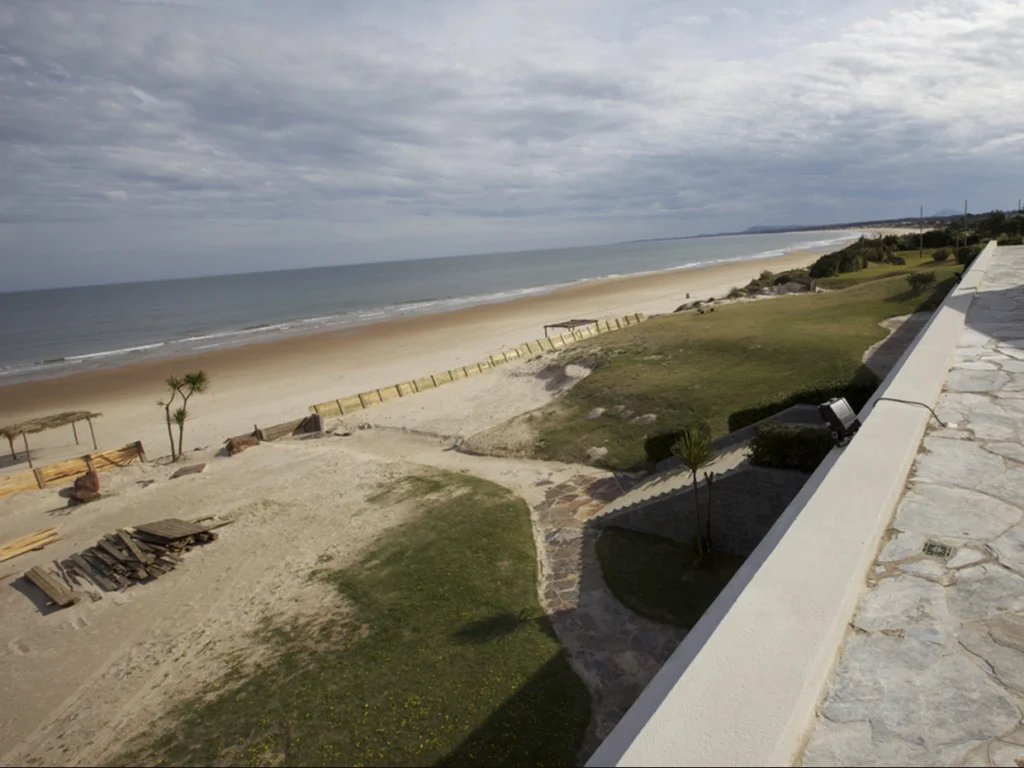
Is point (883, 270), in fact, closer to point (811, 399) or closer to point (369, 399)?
point (811, 399)

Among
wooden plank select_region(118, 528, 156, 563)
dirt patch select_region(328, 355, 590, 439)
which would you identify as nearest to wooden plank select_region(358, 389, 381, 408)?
dirt patch select_region(328, 355, 590, 439)

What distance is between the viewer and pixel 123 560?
44.6 feet

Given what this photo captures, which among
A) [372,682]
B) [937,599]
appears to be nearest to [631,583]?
[372,682]

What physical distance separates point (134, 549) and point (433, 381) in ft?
54.2

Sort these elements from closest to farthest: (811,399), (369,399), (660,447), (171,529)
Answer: (811,399)
(660,447)
(171,529)
(369,399)

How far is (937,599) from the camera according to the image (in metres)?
3.46

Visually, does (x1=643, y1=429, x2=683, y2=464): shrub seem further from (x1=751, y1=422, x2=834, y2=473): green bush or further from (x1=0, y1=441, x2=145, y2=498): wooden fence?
(x1=0, y1=441, x2=145, y2=498): wooden fence

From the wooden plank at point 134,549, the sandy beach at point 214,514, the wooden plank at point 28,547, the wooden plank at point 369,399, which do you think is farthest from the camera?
the wooden plank at point 369,399

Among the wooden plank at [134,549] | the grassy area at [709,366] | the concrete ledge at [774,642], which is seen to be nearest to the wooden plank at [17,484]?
the wooden plank at [134,549]

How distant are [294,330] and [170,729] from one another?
54.9m

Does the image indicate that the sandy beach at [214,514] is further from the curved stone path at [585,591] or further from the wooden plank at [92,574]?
the wooden plank at [92,574]

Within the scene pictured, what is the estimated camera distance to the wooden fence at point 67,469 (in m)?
19.3

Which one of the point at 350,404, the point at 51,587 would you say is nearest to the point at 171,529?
the point at 51,587

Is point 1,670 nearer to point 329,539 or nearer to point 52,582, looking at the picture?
point 52,582
